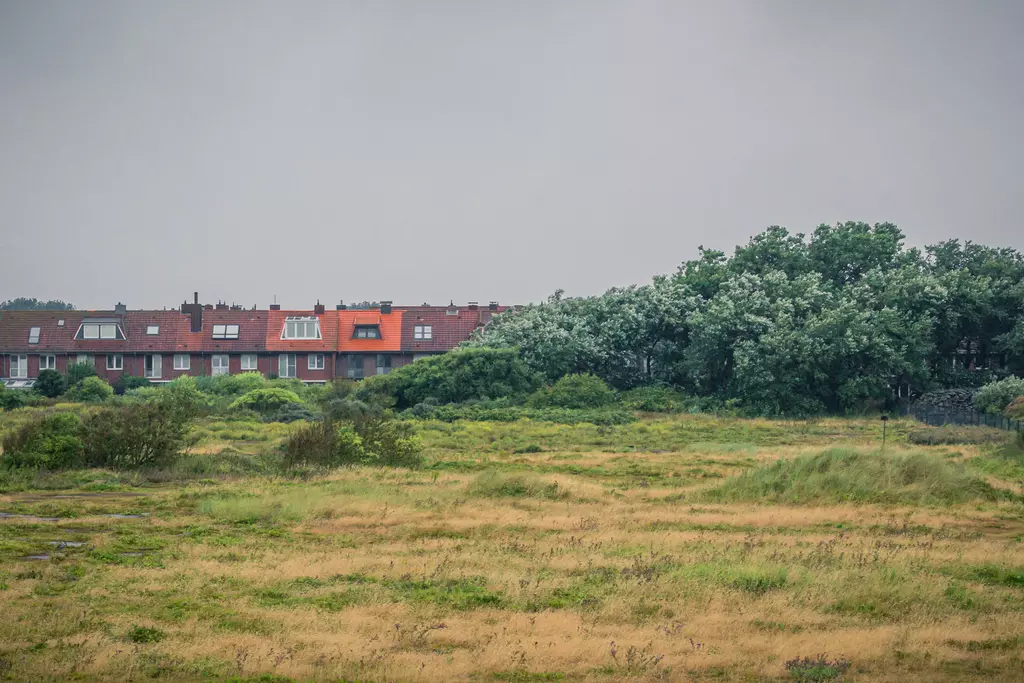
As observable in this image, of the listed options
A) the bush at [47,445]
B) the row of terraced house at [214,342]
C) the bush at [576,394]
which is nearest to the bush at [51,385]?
the row of terraced house at [214,342]

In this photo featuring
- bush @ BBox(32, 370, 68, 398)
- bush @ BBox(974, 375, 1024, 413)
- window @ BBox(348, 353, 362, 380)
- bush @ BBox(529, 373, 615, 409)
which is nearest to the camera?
bush @ BBox(974, 375, 1024, 413)

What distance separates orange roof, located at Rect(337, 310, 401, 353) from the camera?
7469cm

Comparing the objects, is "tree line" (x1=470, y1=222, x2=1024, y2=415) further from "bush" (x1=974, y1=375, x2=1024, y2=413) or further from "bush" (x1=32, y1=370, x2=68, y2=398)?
"bush" (x1=32, y1=370, x2=68, y2=398)

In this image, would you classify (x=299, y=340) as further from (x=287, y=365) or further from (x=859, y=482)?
(x=859, y=482)

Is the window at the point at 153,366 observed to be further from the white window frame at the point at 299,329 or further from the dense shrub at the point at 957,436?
the dense shrub at the point at 957,436

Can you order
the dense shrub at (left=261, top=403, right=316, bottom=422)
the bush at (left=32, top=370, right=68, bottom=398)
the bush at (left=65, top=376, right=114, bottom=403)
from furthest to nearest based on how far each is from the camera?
the bush at (left=32, top=370, right=68, bottom=398) → the bush at (left=65, top=376, right=114, bottom=403) → the dense shrub at (left=261, top=403, right=316, bottom=422)

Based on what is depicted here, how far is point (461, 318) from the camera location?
3051 inches

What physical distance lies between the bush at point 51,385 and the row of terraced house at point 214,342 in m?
10.9

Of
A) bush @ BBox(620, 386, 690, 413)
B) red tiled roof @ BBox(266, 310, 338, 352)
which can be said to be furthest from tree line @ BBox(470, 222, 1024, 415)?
red tiled roof @ BBox(266, 310, 338, 352)

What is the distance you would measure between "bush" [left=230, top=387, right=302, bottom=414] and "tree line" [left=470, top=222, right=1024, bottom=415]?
12610mm

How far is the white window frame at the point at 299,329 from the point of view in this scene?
74.6m

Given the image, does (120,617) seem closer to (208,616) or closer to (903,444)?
(208,616)

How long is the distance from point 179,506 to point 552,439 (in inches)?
782

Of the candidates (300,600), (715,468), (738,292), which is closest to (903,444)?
(715,468)
